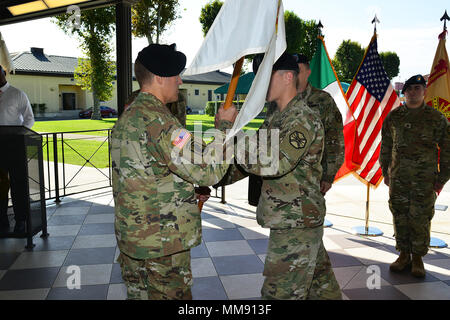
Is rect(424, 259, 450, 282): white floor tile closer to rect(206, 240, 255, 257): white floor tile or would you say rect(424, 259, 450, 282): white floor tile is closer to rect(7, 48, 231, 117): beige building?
rect(206, 240, 255, 257): white floor tile

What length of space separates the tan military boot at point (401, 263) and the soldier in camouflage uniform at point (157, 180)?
259 centimetres

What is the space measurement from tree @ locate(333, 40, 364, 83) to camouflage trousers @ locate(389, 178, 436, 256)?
4958cm

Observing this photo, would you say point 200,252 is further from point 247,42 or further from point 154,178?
point 247,42

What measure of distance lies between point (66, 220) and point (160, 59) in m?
4.13

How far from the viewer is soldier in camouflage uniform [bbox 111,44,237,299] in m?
1.94

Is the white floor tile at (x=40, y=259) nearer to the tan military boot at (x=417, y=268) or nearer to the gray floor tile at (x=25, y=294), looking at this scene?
the gray floor tile at (x=25, y=294)

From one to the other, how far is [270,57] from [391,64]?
69231mm

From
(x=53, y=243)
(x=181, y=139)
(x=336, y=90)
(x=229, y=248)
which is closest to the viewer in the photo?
(x=181, y=139)

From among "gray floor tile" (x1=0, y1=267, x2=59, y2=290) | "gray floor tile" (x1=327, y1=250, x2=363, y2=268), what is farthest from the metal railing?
"gray floor tile" (x1=327, y1=250, x2=363, y2=268)

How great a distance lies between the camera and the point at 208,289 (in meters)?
3.37

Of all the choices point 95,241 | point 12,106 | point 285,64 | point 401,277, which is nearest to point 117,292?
point 95,241

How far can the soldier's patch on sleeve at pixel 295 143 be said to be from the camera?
2.10m

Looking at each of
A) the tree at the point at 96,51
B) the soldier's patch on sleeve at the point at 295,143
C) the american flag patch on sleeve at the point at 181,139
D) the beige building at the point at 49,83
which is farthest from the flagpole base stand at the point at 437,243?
Result: the beige building at the point at 49,83
